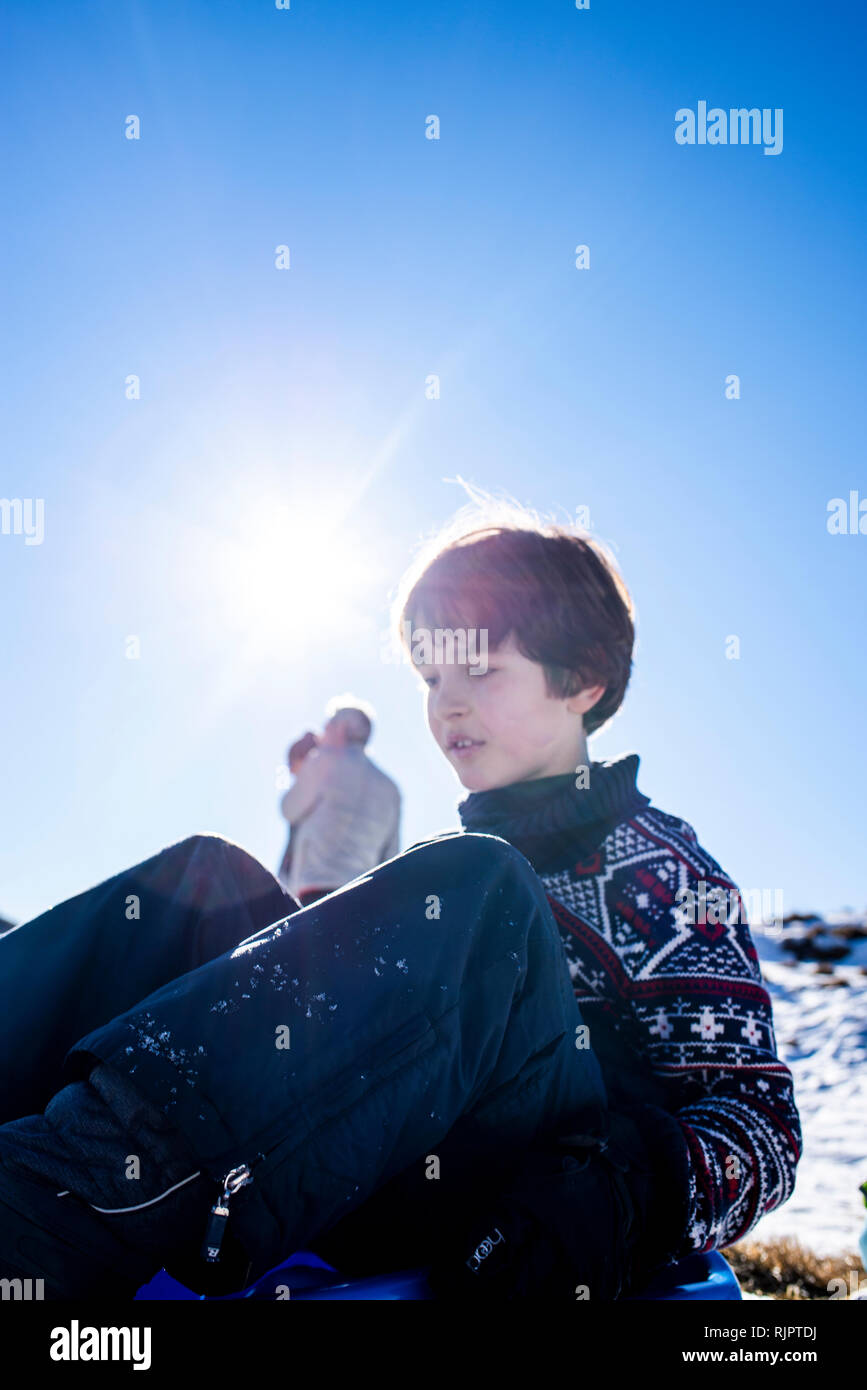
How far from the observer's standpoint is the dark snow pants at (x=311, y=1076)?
1.08m

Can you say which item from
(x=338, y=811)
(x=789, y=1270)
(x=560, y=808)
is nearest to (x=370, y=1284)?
(x=560, y=808)

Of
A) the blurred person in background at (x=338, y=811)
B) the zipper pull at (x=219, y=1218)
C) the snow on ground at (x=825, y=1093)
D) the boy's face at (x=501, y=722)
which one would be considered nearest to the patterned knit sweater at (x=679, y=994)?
the boy's face at (x=501, y=722)

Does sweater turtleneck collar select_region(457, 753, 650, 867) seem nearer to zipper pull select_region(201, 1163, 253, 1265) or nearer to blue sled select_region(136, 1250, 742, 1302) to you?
blue sled select_region(136, 1250, 742, 1302)

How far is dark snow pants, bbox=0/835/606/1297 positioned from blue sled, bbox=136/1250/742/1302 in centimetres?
5

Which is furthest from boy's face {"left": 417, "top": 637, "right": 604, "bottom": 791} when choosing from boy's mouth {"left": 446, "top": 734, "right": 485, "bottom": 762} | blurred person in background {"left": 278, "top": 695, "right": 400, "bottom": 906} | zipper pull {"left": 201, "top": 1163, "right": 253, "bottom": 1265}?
blurred person in background {"left": 278, "top": 695, "right": 400, "bottom": 906}

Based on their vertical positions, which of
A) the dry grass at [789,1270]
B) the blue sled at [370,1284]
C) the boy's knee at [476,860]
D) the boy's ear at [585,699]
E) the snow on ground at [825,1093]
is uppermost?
the boy's ear at [585,699]

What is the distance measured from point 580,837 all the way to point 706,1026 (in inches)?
21.0

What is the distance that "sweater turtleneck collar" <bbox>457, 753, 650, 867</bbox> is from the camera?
2.11 meters

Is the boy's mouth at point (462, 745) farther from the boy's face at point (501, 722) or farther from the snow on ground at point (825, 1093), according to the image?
the snow on ground at point (825, 1093)

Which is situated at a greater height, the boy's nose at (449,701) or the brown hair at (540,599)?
the brown hair at (540,599)

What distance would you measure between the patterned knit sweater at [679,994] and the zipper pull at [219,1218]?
0.77 m
